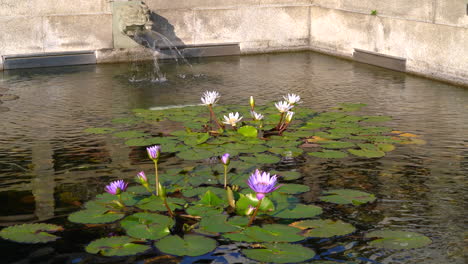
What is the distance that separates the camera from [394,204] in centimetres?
476

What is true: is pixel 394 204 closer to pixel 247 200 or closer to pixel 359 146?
pixel 247 200

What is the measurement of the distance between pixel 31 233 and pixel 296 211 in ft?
5.42

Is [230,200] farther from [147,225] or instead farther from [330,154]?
[330,154]

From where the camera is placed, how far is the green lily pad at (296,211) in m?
4.43

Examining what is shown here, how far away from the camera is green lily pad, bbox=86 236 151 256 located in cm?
391

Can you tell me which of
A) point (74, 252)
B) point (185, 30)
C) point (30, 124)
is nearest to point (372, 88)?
point (185, 30)

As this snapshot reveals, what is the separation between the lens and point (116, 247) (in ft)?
13.0

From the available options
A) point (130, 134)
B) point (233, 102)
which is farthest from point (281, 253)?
point (233, 102)

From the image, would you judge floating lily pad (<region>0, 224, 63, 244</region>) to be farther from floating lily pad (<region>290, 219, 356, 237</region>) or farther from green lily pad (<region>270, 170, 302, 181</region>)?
green lily pad (<region>270, 170, 302, 181</region>)

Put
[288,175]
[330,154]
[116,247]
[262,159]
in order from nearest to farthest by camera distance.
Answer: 1. [116,247]
2. [288,175]
3. [262,159]
4. [330,154]

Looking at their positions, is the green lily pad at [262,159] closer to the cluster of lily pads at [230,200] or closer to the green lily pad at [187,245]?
the cluster of lily pads at [230,200]

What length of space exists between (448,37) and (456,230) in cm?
549

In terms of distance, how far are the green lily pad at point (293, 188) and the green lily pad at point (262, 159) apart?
0.65 metres

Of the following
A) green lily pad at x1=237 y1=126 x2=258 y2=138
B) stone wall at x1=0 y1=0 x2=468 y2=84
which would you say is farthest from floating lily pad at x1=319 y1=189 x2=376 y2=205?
stone wall at x1=0 y1=0 x2=468 y2=84
